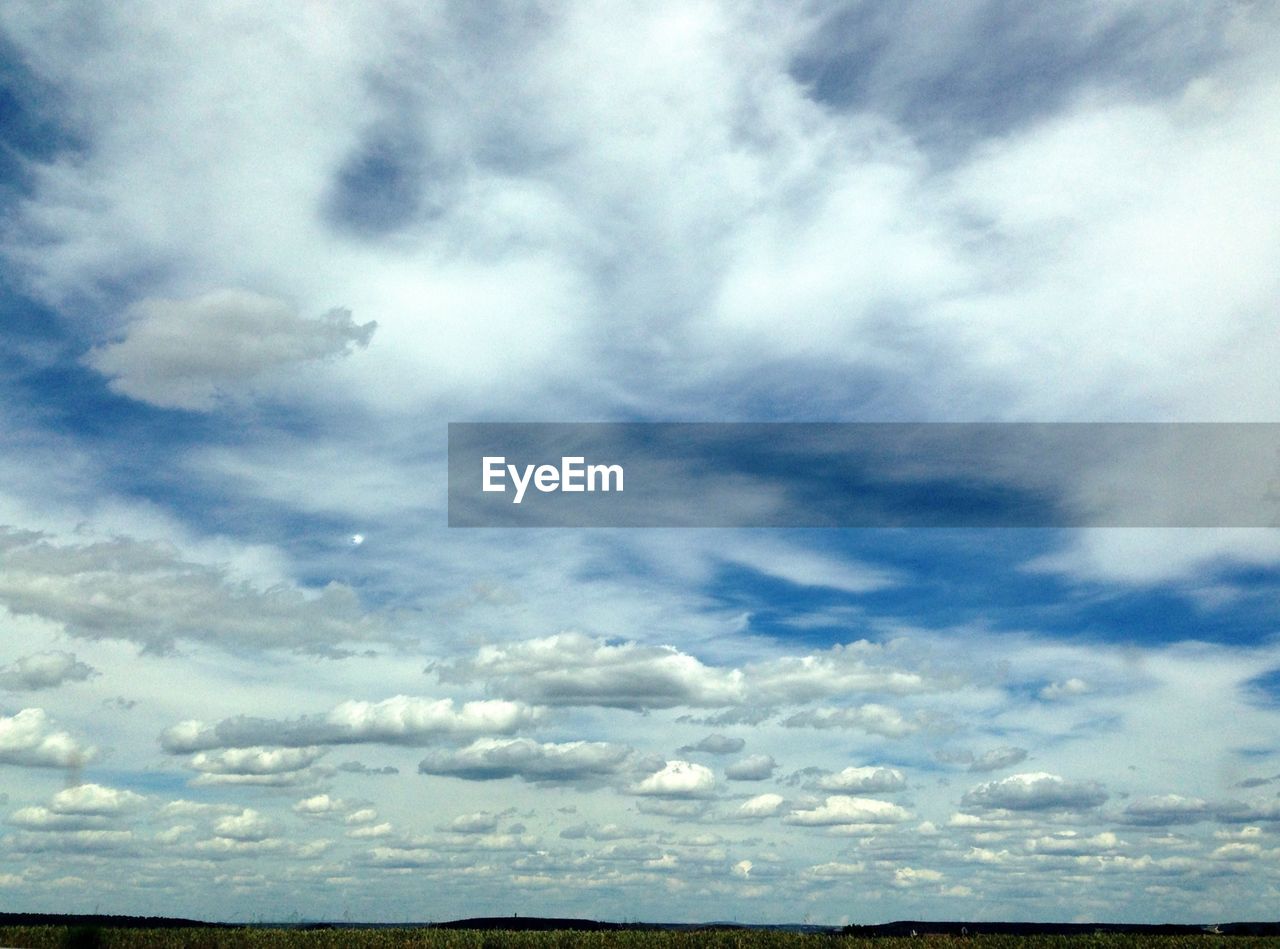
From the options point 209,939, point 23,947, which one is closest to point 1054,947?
point 209,939

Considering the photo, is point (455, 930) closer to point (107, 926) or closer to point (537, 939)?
point (537, 939)

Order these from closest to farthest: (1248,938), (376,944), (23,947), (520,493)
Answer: (520,493), (23,947), (376,944), (1248,938)

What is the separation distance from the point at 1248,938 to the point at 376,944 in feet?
244

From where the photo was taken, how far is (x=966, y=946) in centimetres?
9231

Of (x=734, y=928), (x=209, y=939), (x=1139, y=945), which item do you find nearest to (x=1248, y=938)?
(x=1139, y=945)

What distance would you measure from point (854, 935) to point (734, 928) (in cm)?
1087

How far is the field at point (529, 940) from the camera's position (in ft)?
297

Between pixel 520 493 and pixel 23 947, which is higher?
pixel 520 493

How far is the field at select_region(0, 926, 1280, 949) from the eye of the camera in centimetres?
9050

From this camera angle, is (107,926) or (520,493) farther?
(107,926)

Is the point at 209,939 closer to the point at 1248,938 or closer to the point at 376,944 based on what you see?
the point at 376,944

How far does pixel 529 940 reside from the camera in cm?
9250

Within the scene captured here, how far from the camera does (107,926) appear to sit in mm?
100250

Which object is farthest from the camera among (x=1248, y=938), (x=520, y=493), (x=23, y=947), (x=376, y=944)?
(x=1248, y=938)
